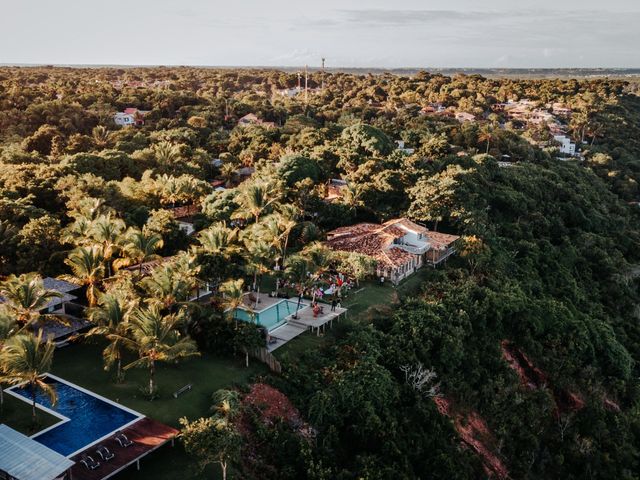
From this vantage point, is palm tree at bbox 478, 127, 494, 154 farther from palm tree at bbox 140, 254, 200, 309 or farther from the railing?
palm tree at bbox 140, 254, 200, 309

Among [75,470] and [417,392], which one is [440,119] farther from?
[75,470]

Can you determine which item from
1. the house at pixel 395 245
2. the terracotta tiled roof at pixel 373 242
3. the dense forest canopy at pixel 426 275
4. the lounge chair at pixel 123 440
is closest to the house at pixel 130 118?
the dense forest canopy at pixel 426 275

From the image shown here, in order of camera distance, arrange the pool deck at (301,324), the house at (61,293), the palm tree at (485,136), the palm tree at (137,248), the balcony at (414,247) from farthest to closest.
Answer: the palm tree at (485,136) → the balcony at (414,247) → the palm tree at (137,248) → the pool deck at (301,324) → the house at (61,293)

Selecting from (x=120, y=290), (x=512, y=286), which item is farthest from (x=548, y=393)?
(x=120, y=290)

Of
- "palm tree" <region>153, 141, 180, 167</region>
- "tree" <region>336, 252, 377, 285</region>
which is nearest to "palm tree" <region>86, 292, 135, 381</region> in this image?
"tree" <region>336, 252, 377, 285</region>

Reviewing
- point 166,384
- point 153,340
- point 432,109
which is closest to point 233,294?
point 166,384

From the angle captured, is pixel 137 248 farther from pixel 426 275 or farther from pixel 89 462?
pixel 426 275

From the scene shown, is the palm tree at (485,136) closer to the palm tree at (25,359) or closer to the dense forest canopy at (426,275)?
the dense forest canopy at (426,275)
